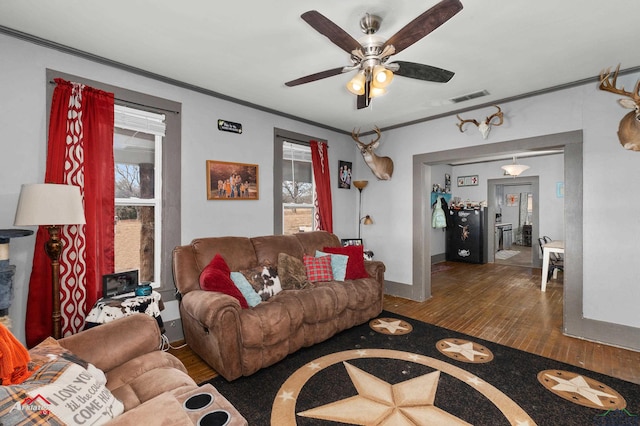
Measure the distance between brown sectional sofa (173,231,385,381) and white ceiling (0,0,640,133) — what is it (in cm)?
175

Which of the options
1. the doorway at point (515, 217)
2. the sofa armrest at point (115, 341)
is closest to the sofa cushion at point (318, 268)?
the sofa armrest at point (115, 341)

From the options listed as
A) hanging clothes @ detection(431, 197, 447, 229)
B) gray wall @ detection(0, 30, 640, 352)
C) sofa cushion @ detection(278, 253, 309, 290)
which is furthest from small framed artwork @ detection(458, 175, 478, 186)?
sofa cushion @ detection(278, 253, 309, 290)

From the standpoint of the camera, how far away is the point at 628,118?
2.73 metres

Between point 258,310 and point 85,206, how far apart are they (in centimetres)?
171

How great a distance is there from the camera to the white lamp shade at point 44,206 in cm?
187

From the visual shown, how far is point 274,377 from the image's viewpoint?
2.36 m

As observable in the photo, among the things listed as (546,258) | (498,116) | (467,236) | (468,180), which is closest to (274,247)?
(498,116)

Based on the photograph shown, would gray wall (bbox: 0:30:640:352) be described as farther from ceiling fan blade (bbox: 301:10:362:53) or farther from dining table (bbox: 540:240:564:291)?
ceiling fan blade (bbox: 301:10:362:53)

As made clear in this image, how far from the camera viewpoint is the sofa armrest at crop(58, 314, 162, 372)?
1.54 meters

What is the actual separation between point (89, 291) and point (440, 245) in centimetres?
702

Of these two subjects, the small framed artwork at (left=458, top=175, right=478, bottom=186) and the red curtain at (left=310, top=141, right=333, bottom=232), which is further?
the small framed artwork at (left=458, top=175, right=478, bottom=186)

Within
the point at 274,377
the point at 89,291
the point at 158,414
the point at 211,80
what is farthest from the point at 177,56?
the point at 274,377

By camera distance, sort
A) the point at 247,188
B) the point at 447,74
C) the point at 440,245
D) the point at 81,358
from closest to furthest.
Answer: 1. the point at 81,358
2. the point at 447,74
3. the point at 247,188
4. the point at 440,245

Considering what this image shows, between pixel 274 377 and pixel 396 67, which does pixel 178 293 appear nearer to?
pixel 274 377
